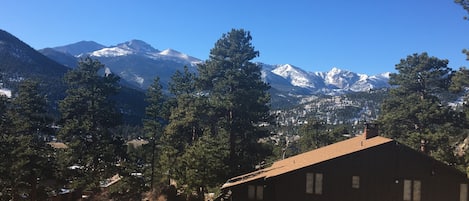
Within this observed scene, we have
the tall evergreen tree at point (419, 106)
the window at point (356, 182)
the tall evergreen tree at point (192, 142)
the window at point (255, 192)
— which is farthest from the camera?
the tall evergreen tree at point (419, 106)

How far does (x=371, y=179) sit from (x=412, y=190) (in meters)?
2.36

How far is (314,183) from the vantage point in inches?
1022

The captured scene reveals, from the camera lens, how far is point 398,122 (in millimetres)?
47031

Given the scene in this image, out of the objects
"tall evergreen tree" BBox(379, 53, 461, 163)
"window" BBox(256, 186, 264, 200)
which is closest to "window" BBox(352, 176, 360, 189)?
"window" BBox(256, 186, 264, 200)

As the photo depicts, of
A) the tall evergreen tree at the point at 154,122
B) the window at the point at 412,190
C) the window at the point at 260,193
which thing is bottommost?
the window at the point at 260,193

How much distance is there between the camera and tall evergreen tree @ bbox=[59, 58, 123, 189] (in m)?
39.9

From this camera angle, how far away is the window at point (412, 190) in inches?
1005

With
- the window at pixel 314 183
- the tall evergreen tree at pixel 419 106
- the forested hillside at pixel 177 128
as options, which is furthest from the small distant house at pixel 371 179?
the tall evergreen tree at pixel 419 106

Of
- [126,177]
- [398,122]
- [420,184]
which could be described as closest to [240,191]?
[420,184]

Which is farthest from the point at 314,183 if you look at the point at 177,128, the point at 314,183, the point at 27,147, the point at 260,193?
the point at 27,147

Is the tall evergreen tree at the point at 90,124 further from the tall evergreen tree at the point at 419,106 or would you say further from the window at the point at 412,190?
the tall evergreen tree at the point at 419,106

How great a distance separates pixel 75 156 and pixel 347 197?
2488 centimetres

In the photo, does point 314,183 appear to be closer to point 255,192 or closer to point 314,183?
point 314,183

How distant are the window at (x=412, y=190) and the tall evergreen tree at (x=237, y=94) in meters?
14.6
